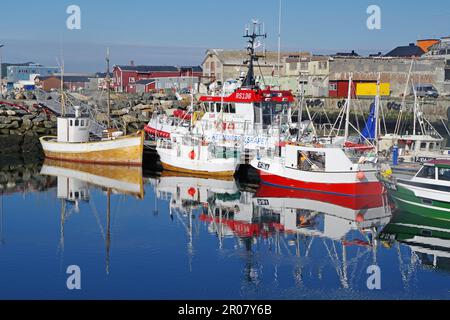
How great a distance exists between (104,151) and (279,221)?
13260mm

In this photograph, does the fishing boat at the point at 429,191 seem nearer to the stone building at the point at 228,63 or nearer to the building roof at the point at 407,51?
the stone building at the point at 228,63

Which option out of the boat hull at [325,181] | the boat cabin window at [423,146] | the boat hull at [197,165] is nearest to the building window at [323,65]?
the boat hull at [197,165]

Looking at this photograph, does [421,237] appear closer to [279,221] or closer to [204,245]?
[279,221]

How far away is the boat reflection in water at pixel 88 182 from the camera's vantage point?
22.2 metres

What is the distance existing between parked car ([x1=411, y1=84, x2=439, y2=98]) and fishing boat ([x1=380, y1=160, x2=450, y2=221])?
3182cm

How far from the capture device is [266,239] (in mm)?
18312

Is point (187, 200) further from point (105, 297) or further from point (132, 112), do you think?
point (132, 112)

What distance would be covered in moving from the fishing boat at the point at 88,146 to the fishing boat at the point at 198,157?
159 cm

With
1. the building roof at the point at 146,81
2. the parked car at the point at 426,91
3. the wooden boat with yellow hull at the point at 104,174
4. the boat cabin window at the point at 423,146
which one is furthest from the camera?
the building roof at the point at 146,81

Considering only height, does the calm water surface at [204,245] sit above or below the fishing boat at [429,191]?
below

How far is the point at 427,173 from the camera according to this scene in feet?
66.4

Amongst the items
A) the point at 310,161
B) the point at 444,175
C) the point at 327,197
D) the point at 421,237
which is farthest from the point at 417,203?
the point at 310,161
